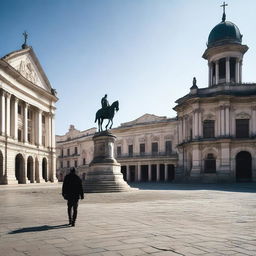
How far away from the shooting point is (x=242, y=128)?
44.3m

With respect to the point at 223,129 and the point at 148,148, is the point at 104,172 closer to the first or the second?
the point at 223,129

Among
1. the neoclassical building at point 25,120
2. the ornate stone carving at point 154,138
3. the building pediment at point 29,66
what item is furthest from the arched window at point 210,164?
the building pediment at point 29,66

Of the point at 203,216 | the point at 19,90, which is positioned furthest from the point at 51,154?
the point at 203,216

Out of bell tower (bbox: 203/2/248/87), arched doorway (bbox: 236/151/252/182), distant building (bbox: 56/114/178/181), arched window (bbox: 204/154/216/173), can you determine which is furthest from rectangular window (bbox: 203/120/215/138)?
distant building (bbox: 56/114/178/181)

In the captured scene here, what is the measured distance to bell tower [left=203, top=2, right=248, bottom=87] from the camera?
4797 centimetres

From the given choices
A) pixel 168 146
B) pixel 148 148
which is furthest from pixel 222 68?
pixel 148 148

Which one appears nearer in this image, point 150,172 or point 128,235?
point 128,235

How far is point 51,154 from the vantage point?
173 ft

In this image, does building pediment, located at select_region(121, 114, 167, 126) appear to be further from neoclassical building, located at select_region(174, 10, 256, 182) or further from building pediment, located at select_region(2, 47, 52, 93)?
building pediment, located at select_region(2, 47, 52, 93)

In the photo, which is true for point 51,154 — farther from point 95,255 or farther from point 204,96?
point 95,255

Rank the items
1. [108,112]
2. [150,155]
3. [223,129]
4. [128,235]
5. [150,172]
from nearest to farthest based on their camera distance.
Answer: [128,235] → [108,112] → [223,129] → [150,172] → [150,155]

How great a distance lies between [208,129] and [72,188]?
128 feet

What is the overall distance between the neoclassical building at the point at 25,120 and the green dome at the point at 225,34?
94.0 ft

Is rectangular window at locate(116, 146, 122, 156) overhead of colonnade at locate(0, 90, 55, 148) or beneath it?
beneath
